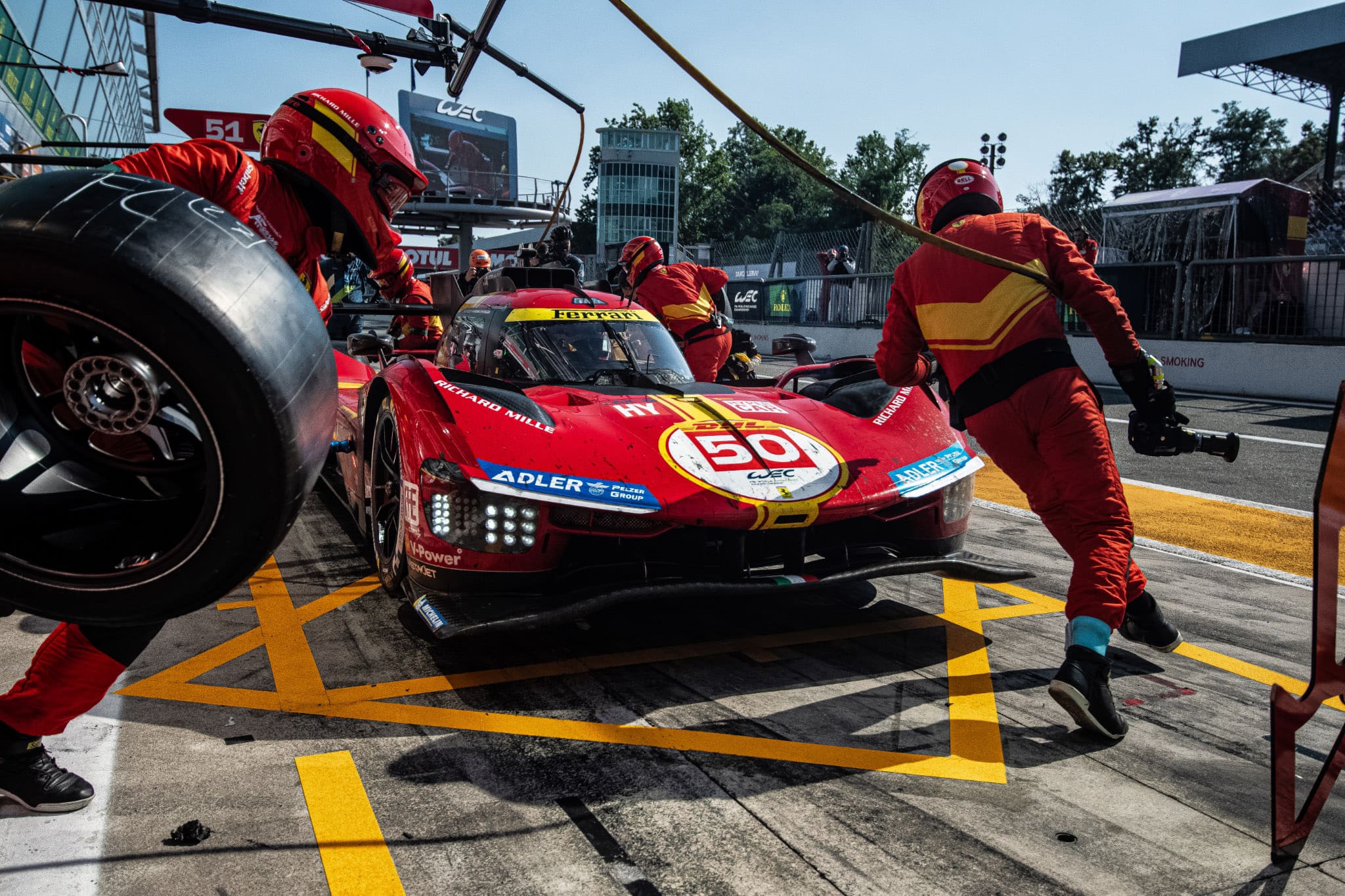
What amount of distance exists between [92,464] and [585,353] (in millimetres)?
3134

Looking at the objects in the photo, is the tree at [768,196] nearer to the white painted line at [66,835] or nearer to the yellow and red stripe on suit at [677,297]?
the yellow and red stripe on suit at [677,297]

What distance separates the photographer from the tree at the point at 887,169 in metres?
91.8

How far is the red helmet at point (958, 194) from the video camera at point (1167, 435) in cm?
95

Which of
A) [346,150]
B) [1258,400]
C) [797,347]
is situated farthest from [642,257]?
[1258,400]

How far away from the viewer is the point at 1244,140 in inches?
2825

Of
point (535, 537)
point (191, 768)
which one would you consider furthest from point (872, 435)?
point (191, 768)

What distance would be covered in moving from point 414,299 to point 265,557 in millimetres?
3100

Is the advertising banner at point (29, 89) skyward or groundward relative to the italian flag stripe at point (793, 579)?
skyward

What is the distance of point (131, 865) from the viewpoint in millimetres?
2232

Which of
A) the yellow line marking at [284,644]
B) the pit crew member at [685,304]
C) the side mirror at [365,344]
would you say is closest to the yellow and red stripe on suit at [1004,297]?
the yellow line marking at [284,644]

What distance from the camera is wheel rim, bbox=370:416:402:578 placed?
168 inches

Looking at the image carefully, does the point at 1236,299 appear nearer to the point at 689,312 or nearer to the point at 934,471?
the point at 689,312

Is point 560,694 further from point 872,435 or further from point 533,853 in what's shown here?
point 872,435

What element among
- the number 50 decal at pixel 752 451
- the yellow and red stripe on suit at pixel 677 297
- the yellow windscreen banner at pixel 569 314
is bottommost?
the number 50 decal at pixel 752 451
